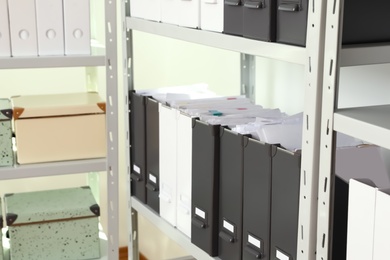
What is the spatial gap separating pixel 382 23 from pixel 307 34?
0.16m

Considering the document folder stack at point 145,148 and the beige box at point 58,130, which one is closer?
the document folder stack at point 145,148

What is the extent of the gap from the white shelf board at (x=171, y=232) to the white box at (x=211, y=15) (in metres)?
0.56

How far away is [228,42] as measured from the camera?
4.76 ft

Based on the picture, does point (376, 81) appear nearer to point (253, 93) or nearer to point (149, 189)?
point (253, 93)

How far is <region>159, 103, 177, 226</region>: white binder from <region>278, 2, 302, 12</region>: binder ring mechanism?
1.89ft

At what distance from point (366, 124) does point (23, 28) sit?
1.39 meters

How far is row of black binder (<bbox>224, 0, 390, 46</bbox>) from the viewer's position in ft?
3.87

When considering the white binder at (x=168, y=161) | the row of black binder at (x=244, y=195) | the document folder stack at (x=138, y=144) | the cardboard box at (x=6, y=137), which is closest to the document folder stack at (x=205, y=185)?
the row of black binder at (x=244, y=195)

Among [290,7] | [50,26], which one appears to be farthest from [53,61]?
[290,7]

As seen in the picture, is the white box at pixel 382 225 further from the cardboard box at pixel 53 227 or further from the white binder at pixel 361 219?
the cardboard box at pixel 53 227

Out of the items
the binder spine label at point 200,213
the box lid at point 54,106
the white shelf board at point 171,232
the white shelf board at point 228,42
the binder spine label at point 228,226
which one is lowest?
the white shelf board at point 171,232

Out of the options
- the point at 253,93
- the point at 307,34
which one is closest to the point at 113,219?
the point at 253,93

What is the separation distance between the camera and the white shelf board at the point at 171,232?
1.68 meters

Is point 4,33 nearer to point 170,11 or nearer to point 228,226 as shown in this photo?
point 170,11
